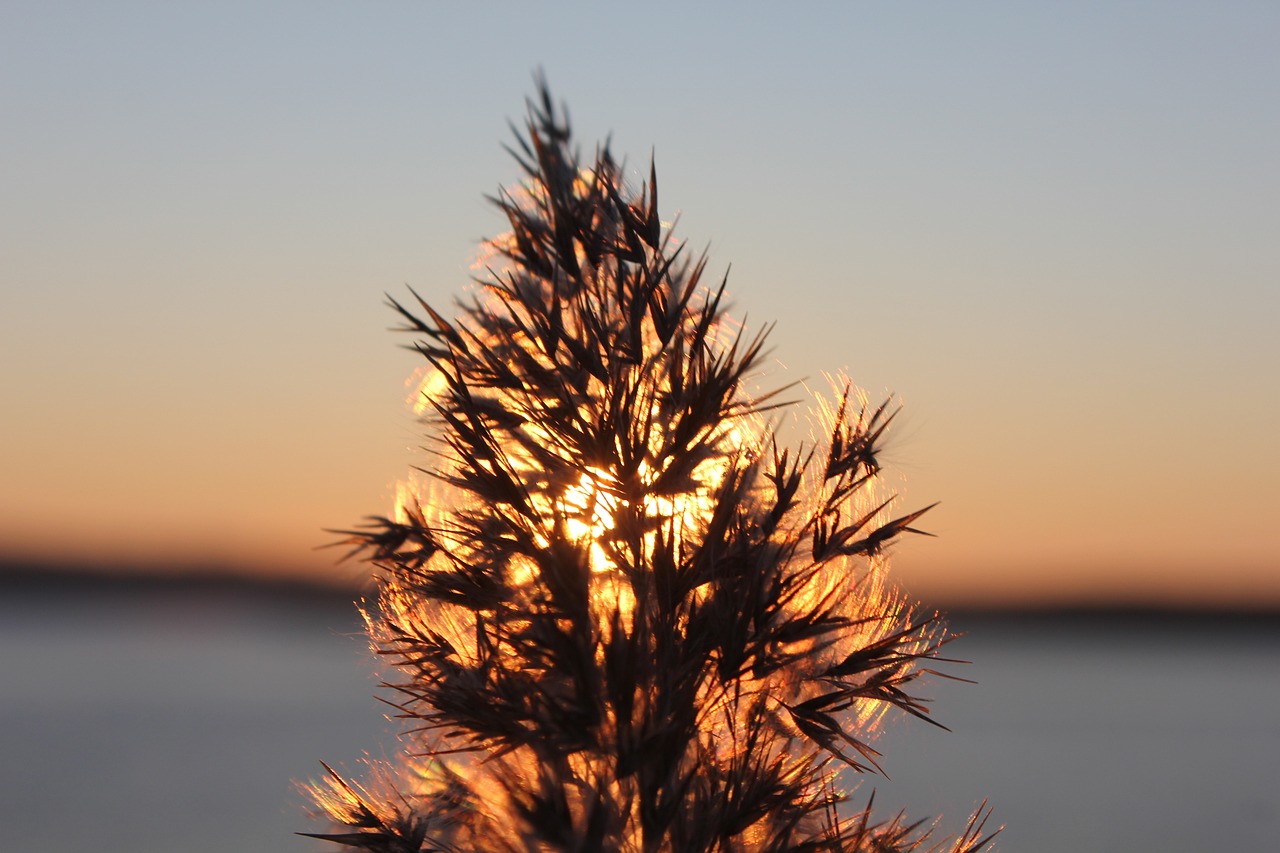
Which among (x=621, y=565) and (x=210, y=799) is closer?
(x=621, y=565)

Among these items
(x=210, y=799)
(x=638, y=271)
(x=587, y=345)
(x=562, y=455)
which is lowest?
(x=210, y=799)

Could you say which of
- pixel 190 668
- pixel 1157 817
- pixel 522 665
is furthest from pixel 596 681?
pixel 190 668

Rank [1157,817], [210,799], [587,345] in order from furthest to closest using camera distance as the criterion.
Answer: [210,799] < [1157,817] < [587,345]

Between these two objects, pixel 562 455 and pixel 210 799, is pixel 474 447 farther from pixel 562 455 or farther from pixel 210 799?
pixel 210 799

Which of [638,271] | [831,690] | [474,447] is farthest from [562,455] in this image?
[831,690]

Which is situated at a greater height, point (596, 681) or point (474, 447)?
point (474, 447)

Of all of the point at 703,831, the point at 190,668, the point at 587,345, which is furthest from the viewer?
the point at 190,668
